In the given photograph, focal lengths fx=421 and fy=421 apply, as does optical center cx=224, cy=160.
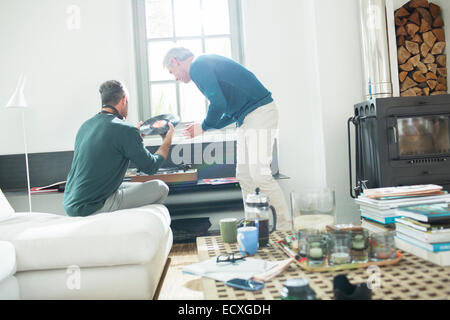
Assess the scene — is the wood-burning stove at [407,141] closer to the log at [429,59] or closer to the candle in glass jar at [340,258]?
the log at [429,59]

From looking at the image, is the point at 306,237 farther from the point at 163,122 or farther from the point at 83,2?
the point at 83,2

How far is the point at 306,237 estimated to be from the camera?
49.5 inches

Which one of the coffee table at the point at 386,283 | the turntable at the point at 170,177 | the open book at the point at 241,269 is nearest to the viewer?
the coffee table at the point at 386,283

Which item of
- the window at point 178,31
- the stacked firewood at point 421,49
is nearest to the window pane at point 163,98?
the window at point 178,31

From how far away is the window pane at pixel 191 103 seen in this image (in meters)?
3.85

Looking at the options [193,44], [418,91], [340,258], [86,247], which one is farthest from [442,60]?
[86,247]

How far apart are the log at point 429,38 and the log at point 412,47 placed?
0.08 m

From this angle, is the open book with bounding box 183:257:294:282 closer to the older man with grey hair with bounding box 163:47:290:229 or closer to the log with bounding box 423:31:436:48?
the older man with grey hair with bounding box 163:47:290:229

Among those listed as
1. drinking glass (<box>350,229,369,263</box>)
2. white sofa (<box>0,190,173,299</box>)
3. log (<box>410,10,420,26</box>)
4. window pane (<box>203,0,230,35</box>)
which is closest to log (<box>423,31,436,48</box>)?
log (<box>410,10,420,26</box>)

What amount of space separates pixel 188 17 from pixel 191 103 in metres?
0.77

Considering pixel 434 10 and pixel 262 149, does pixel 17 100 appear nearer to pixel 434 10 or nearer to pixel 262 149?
pixel 262 149

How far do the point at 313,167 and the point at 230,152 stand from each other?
2.42 ft

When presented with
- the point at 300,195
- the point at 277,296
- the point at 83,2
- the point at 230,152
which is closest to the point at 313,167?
the point at 230,152

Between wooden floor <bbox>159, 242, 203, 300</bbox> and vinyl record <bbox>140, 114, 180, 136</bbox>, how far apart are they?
0.83 metres
